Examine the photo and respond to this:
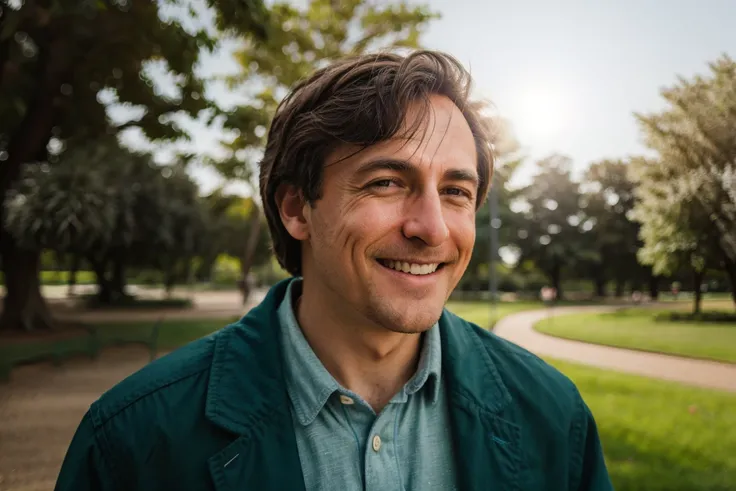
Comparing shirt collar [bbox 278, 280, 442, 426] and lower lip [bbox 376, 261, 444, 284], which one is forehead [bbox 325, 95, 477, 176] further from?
shirt collar [bbox 278, 280, 442, 426]

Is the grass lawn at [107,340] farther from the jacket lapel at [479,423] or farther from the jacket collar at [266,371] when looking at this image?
the jacket lapel at [479,423]

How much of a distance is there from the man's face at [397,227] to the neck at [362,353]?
6cm

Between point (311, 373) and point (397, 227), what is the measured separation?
0.51 metres

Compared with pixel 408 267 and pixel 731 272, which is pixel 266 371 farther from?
pixel 731 272

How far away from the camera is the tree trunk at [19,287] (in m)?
15.3

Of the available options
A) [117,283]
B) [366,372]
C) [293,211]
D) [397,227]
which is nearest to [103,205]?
[293,211]

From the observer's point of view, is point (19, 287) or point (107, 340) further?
point (19, 287)

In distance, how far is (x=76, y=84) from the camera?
45.7ft

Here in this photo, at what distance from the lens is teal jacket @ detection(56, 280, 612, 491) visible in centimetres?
145

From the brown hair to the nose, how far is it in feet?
0.74

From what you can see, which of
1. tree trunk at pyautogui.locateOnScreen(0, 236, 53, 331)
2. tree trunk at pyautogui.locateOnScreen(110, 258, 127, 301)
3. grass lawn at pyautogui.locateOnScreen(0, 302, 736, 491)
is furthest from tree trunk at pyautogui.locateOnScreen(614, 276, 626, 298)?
tree trunk at pyautogui.locateOnScreen(110, 258, 127, 301)

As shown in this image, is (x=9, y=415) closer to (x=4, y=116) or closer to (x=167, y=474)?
(x=167, y=474)

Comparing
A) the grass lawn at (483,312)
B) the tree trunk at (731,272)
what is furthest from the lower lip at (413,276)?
the grass lawn at (483,312)

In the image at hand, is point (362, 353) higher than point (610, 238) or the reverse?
the reverse
